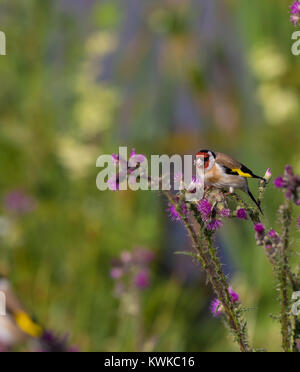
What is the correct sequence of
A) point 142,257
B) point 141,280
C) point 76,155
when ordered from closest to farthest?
point 141,280
point 142,257
point 76,155

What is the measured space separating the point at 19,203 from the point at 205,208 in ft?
4.48

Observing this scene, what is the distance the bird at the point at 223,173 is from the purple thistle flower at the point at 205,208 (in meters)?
0.01

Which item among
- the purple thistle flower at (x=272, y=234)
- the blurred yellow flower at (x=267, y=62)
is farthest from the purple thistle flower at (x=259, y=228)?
the blurred yellow flower at (x=267, y=62)

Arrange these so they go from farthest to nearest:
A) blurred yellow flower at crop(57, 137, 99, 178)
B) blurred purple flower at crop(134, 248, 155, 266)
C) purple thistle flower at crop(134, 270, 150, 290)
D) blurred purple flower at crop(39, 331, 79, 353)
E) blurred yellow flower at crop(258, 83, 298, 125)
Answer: blurred yellow flower at crop(57, 137, 99, 178) → blurred yellow flower at crop(258, 83, 298, 125) → blurred purple flower at crop(134, 248, 155, 266) → purple thistle flower at crop(134, 270, 150, 290) → blurred purple flower at crop(39, 331, 79, 353)

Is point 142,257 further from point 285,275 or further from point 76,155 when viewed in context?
point 285,275

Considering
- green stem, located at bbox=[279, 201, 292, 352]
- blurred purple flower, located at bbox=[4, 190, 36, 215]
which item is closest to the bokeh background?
blurred purple flower, located at bbox=[4, 190, 36, 215]

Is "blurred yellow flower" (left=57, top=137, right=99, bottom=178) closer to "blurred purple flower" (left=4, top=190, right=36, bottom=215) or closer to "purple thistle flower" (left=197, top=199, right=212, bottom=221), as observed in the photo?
"blurred purple flower" (left=4, top=190, right=36, bottom=215)

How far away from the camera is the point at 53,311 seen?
5.10ft

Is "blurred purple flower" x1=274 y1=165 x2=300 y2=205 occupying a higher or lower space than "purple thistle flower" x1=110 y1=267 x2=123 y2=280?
lower

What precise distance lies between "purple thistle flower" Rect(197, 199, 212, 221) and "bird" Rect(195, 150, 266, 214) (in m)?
0.01

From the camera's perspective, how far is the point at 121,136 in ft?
6.63

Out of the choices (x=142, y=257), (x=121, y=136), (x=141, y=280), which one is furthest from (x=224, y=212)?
(x=121, y=136)

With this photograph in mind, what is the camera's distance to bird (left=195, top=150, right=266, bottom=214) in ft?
1.31

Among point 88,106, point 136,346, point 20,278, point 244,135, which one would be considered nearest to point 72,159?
point 88,106
